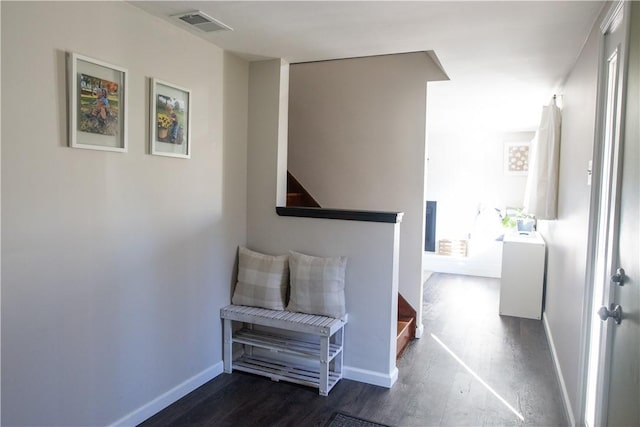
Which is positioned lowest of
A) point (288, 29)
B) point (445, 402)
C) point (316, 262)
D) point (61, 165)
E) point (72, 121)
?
point (445, 402)

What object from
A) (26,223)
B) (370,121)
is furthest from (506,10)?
(26,223)

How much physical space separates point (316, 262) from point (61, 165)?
5.20ft

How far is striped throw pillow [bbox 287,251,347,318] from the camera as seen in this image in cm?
288

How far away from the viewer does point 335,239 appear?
3.02m

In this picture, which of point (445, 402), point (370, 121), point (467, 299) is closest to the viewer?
point (445, 402)

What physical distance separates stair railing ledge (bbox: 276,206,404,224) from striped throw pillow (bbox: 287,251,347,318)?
29 cm

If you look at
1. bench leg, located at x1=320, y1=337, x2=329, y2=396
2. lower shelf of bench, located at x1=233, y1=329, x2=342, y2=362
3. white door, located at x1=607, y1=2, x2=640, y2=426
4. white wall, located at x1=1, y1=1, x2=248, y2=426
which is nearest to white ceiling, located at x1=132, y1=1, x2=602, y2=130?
white wall, located at x1=1, y1=1, x2=248, y2=426

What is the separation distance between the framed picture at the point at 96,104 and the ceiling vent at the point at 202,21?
451mm

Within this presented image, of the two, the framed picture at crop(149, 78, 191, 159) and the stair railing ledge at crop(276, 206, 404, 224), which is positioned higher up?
the framed picture at crop(149, 78, 191, 159)

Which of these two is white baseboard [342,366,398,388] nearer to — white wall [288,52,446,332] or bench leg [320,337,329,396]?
bench leg [320,337,329,396]

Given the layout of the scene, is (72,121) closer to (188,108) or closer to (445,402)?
(188,108)

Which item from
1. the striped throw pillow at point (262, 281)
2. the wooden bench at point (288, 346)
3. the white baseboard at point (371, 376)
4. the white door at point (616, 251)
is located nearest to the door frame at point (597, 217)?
the white door at point (616, 251)

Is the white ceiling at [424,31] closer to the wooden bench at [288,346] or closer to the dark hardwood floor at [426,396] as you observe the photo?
the wooden bench at [288,346]

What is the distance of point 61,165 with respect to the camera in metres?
1.93
